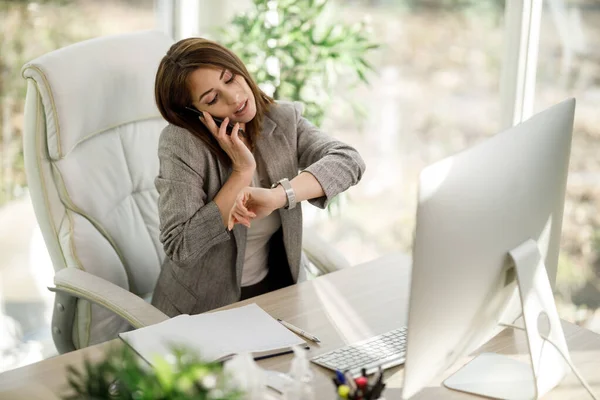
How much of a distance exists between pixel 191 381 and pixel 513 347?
86 centimetres

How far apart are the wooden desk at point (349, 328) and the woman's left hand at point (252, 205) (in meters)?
0.19

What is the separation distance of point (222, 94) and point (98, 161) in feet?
1.63

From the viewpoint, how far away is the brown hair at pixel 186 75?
6.08ft

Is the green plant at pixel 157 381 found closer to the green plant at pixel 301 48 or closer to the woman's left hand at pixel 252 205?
the woman's left hand at pixel 252 205

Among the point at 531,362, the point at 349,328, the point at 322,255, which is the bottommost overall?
the point at 322,255

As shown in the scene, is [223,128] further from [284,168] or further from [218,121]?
[284,168]

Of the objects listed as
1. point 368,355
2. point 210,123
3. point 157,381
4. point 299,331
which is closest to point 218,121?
point 210,123

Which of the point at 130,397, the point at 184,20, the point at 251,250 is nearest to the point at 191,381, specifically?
the point at 130,397

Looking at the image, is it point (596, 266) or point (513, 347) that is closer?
point (513, 347)

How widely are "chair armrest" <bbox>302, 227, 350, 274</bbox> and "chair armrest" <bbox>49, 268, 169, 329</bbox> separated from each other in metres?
0.52

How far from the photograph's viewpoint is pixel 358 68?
2.91 meters

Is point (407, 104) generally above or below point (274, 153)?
below

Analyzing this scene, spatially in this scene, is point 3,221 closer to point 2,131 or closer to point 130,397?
point 2,131

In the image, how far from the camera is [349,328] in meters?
1.68
